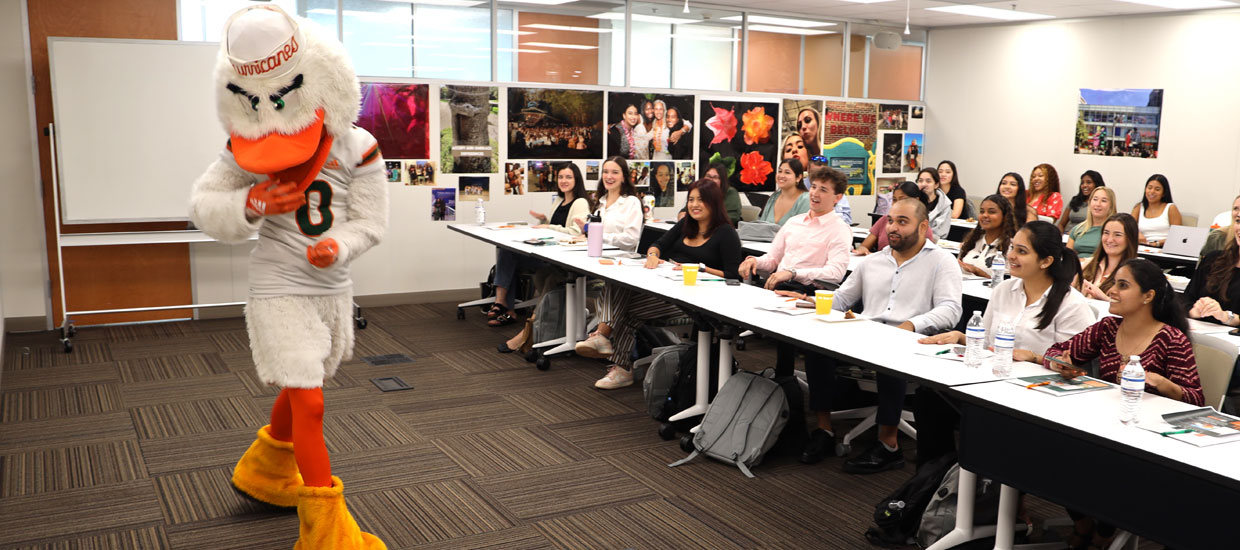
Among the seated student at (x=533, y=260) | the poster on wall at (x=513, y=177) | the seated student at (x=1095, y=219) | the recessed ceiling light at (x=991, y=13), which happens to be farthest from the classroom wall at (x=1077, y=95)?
the seated student at (x=533, y=260)

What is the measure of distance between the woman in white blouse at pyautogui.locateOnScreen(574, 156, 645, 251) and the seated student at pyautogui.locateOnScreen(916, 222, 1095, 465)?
302cm

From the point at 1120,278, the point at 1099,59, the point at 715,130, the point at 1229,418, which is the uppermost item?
the point at 1099,59

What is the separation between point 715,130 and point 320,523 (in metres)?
7.09

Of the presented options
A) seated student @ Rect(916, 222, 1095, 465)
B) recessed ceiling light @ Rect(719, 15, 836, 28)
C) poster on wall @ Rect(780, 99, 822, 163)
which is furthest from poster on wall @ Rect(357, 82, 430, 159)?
seated student @ Rect(916, 222, 1095, 465)

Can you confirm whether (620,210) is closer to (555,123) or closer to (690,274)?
(690,274)

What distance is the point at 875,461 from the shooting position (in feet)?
13.9

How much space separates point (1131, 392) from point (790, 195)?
4.67 meters

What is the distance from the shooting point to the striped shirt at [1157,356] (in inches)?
123

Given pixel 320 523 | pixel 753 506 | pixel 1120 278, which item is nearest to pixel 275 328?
pixel 320 523

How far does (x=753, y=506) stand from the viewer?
150 inches

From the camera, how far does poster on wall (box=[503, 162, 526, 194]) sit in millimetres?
8445

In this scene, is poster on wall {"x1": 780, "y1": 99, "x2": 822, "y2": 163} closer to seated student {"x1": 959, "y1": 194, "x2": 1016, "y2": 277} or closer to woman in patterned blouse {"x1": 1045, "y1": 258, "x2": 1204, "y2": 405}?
seated student {"x1": 959, "y1": 194, "x2": 1016, "y2": 277}

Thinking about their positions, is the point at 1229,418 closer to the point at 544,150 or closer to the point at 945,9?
the point at 544,150

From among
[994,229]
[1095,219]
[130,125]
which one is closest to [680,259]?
[994,229]
